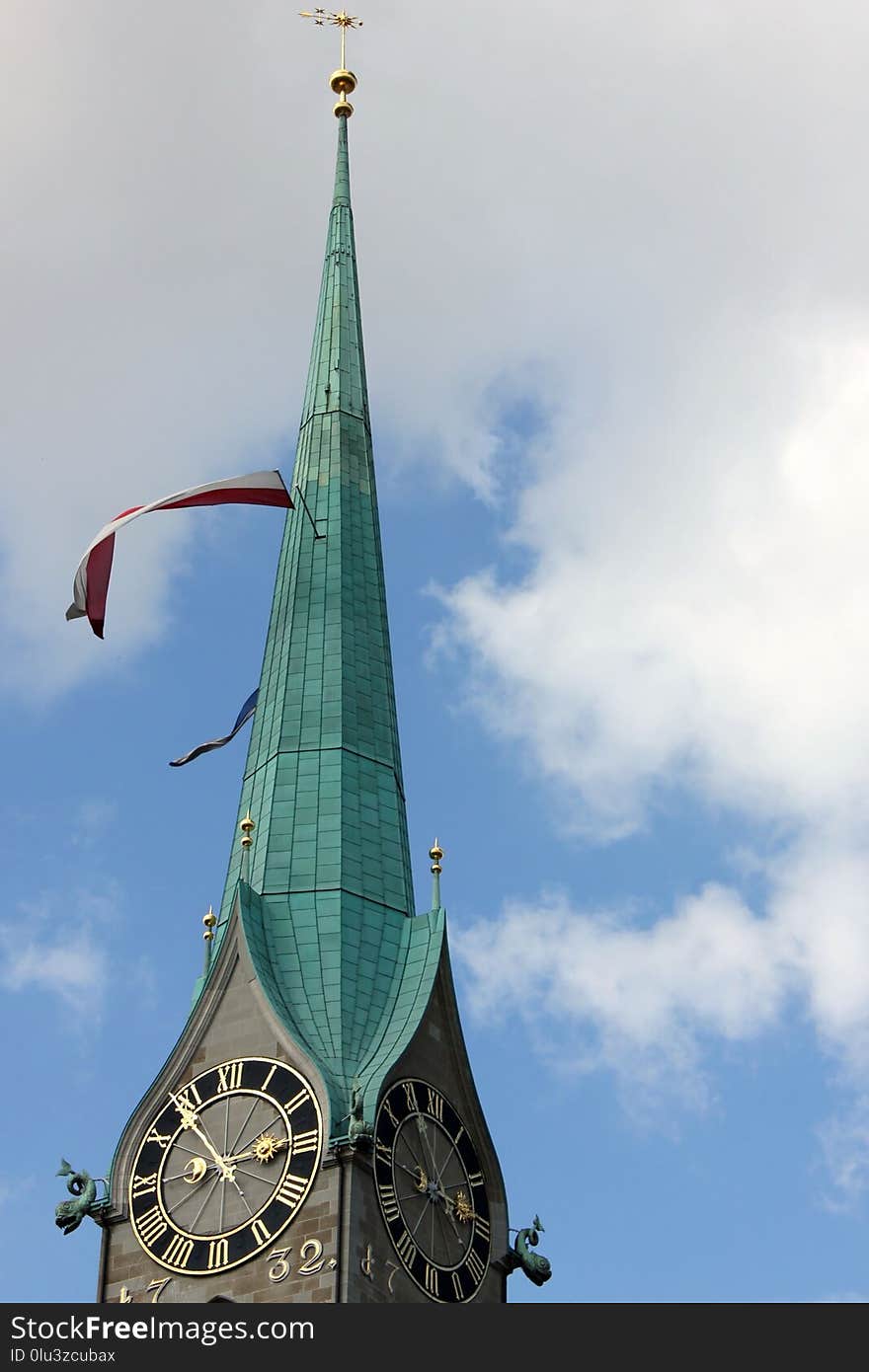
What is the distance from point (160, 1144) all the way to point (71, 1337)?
991 cm

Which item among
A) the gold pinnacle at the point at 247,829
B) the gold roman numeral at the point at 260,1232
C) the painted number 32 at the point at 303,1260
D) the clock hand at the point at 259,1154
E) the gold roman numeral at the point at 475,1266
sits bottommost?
the painted number 32 at the point at 303,1260

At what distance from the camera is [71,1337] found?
→ 36875 millimetres

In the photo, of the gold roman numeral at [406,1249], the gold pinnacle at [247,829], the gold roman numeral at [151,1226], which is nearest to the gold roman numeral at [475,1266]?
the gold roman numeral at [406,1249]

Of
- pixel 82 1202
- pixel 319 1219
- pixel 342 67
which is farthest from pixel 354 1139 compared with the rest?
pixel 342 67

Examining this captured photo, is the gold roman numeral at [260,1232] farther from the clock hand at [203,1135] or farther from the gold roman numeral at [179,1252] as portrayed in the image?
the gold roman numeral at [179,1252]

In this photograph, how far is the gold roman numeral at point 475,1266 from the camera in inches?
1841

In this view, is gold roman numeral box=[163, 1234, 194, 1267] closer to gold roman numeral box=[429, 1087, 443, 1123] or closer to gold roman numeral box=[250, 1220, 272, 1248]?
gold roman numeral box=[250, 1220, 272, 1248]

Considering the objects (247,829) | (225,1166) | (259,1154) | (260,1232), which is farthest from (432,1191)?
(247,829)

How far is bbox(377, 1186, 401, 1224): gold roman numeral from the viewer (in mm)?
45656

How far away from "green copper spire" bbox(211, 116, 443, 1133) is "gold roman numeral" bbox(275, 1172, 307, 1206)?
1.21 m

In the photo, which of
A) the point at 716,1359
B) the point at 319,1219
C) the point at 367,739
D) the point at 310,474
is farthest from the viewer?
the point at 310,474

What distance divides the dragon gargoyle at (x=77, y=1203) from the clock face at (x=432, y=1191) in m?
4.43

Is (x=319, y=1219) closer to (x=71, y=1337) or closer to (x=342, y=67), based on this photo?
(x=71, y=1337)

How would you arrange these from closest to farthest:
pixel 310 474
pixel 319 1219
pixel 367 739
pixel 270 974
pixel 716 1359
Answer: pixel 716 1359 → pixel 319 1219 → pixel 270 974 → pixel 367 739 → pixel 310 474
